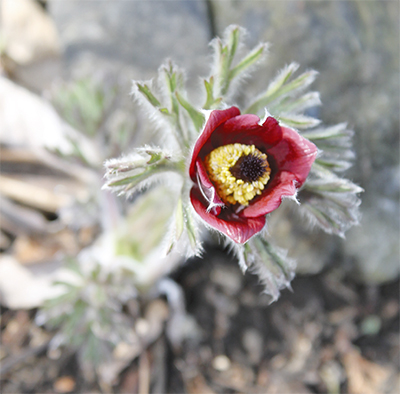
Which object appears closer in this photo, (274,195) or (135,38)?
(274,195)

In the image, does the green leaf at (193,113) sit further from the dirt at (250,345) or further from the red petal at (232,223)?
the dirt at (250,345)

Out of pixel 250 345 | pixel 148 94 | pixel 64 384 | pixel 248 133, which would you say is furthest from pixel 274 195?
pixel 64 384

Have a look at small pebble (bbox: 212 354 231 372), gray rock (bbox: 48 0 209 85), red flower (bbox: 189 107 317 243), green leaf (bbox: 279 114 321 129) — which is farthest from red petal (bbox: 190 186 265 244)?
gray rock (bbox: 48 0 209 85)

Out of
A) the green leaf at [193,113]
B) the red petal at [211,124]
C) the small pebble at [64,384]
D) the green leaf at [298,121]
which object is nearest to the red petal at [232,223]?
the red petal at [211,124]

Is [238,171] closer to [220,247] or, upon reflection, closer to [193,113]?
Answer: [193,113]

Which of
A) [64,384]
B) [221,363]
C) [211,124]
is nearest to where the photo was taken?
[211,124]

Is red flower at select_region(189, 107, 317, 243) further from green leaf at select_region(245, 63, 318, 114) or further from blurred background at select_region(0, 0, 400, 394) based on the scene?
blurred background at select_region(0, 0, 400, 394)

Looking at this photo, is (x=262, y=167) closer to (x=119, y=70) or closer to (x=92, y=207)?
(x=92, y=207)
